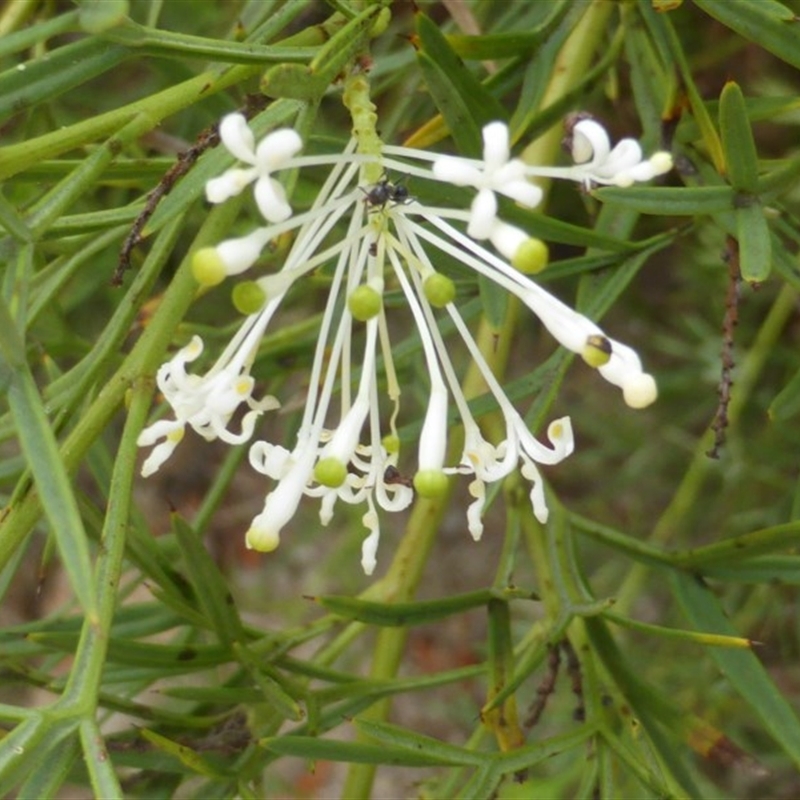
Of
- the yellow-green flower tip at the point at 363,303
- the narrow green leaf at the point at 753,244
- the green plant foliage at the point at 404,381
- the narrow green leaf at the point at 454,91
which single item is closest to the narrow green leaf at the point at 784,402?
the green plant foliage at the point at 404,381

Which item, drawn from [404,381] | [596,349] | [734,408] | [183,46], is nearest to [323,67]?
[183,46]

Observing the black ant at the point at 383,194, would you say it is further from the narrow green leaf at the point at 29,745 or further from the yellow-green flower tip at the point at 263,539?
the narrow green leaf at the point at 29,745

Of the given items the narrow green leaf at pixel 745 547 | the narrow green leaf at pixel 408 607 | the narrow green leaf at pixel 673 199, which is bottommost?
the narrow green leaf at pixel 408 607

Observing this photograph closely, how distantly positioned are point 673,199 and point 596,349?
207 millimetres

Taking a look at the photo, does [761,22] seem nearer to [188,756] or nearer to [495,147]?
[495,147]

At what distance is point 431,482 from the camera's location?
474mm

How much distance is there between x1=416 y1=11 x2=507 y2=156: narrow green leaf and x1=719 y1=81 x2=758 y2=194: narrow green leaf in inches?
5.2

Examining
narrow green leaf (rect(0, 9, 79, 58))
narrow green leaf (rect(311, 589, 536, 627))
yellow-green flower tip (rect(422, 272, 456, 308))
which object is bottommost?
narrow green leaf (rect(311, 589, 536, 627))

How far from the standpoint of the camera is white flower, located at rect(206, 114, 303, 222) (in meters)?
0.43

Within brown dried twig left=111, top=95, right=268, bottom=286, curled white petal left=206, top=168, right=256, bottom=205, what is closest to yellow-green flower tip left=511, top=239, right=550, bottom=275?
curled white petal left=206, top=168, right=256, bottom=205

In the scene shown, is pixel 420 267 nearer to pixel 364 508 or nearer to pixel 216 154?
pixel 216 154

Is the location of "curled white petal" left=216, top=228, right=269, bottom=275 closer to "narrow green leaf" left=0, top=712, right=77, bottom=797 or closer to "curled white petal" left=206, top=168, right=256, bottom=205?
"curled white petal" left=206, top=168, right=256, bottom=205

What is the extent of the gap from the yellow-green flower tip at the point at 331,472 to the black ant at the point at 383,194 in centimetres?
11

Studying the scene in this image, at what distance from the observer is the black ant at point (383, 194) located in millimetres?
483
